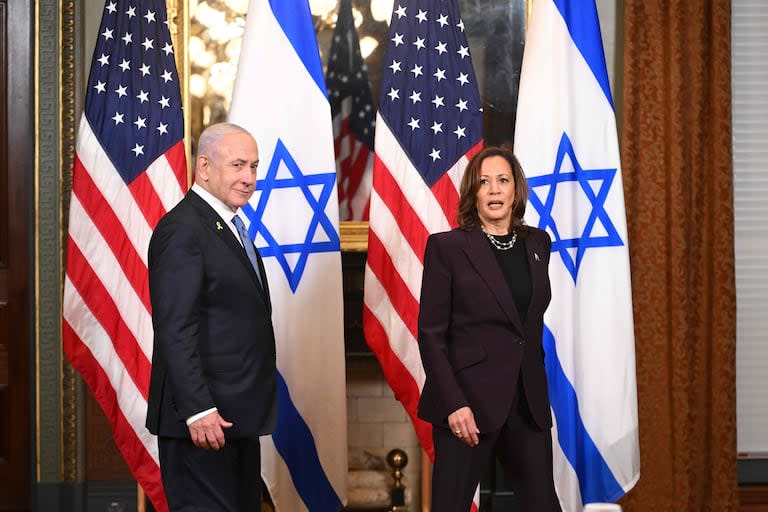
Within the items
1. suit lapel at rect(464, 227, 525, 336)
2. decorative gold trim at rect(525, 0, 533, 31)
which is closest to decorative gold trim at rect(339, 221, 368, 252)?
decorative gold trim at rect(525, 0, 533, 31)

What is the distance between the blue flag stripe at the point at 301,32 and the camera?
3869 millimetres

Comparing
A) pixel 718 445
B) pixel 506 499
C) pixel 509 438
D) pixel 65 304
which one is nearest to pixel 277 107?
pixel 65 304

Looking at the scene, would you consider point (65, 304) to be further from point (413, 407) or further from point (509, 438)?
point (509, 438)

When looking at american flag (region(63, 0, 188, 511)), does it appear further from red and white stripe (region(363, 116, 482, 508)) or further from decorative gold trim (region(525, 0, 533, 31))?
decorative gold trim (region(525, 0, 533, 31))

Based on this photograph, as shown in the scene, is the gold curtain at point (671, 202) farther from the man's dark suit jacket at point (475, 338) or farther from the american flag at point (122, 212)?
the american flag at point (122, 212)

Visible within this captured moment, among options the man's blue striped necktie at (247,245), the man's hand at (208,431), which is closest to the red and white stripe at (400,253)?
the man's blue striped necktie at (247,245)

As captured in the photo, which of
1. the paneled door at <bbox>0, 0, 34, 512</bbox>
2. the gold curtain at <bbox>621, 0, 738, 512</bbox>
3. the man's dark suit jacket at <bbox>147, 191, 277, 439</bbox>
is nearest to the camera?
the man's dark suit jacket at <bbox>147, 191, 277, 439</bbox>

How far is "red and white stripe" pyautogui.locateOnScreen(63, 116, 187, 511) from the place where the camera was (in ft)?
12.6

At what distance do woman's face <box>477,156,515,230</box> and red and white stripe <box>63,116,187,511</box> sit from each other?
1.49m

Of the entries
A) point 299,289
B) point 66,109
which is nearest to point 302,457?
point 299,289

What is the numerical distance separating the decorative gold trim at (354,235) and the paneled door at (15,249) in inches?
57.1

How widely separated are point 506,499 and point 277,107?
2078mm

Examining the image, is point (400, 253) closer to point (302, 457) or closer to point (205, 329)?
point (302, 457)

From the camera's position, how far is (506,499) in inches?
178
